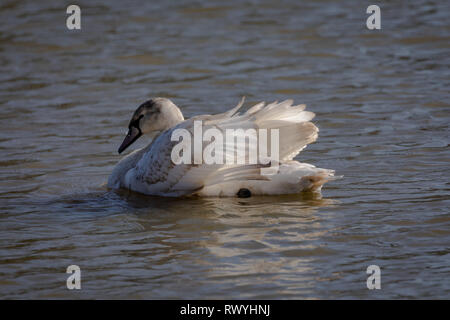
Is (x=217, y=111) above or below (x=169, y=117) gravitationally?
below

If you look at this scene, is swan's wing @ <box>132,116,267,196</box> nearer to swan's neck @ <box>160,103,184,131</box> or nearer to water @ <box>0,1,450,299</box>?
water @ <box>0,1,450,299</box>

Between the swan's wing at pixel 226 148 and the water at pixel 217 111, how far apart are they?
0.20m

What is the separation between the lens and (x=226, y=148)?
7.29 m

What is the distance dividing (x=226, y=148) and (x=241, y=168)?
22 centimetres

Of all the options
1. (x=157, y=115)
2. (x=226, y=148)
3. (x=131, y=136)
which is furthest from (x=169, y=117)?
(x=226, y=148)

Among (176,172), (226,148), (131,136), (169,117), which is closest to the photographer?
(226,148)

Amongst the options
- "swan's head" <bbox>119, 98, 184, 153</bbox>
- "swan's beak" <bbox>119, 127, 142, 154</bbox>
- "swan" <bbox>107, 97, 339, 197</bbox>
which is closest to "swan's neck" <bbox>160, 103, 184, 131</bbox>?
"swan's head" <bbox>119, 98, 184, 153</bbox>

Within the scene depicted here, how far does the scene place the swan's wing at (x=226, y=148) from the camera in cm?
730

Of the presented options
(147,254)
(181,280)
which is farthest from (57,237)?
(181,280)

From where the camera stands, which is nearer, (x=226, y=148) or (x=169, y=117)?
(x=226, y=148)

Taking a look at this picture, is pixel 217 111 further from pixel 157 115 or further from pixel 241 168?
pixel 241 168

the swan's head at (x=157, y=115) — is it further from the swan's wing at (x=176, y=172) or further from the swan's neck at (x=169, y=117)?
the swan's wing at (x=176, y=172)

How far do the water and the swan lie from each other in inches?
5.1

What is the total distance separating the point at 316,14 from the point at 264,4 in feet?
3.92
